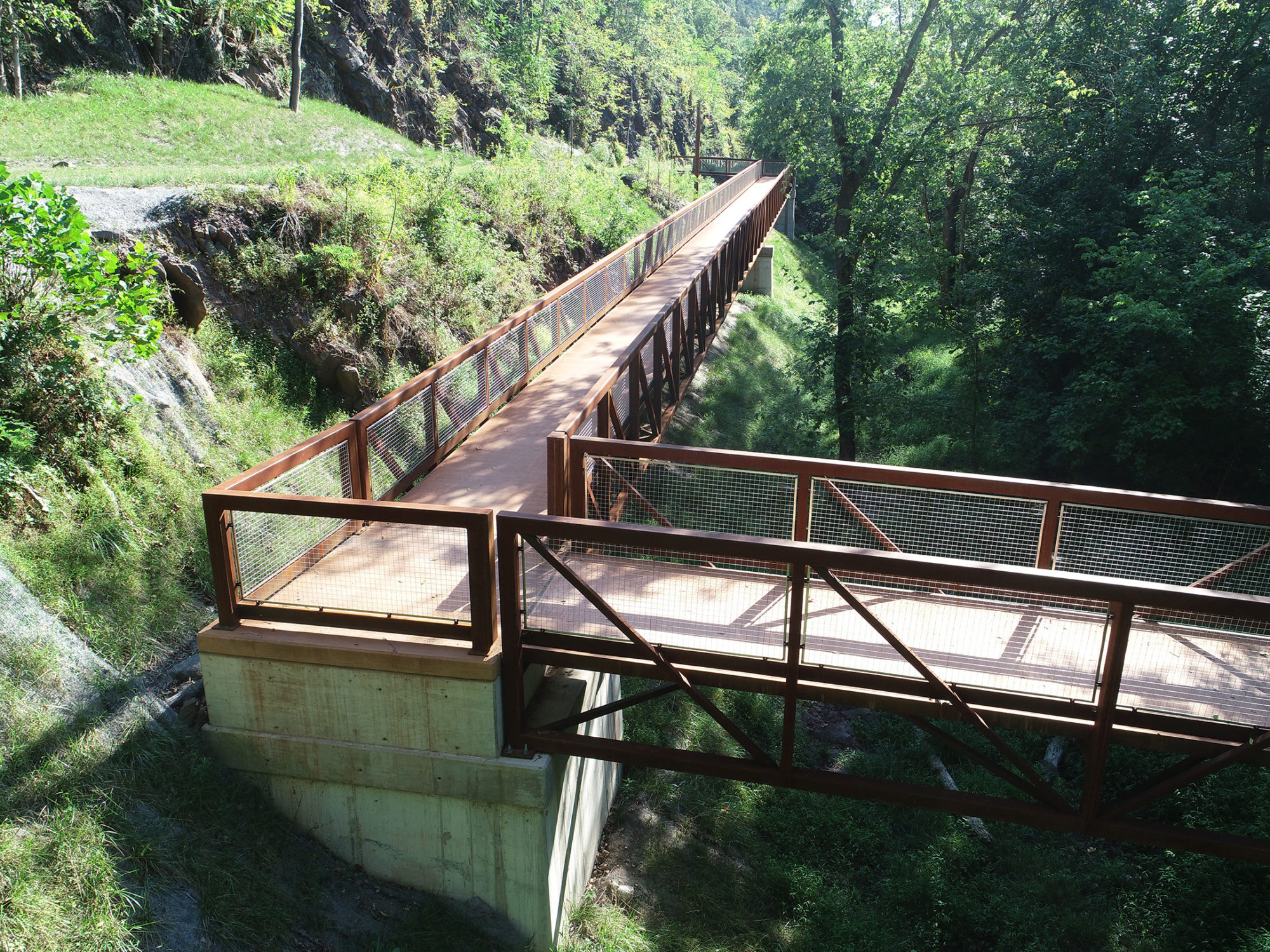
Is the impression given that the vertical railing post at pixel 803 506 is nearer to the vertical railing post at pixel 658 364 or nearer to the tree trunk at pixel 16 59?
the vertical railing post at pixel 658 364

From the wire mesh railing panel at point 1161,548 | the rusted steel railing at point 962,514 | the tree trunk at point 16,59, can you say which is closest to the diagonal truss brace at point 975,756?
the rusted steel railing at point 962,514

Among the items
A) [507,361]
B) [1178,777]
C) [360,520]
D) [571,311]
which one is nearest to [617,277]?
[571,311]

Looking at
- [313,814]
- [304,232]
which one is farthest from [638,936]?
[304,232]

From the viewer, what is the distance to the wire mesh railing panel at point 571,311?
13.0 meters

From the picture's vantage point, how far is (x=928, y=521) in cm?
688

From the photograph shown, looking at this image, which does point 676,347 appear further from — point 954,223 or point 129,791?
point 954,223

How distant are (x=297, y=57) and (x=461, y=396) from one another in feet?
57.4

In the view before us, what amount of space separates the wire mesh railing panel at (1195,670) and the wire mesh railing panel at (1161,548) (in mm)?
365

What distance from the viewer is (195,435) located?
8.40 metres

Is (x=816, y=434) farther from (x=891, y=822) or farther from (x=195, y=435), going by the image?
Result: (x=195, y=435)

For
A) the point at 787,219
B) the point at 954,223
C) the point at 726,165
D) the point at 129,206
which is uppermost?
the point at 726,165

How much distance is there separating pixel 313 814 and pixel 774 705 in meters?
5.90

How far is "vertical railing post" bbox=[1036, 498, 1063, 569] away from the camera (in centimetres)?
627

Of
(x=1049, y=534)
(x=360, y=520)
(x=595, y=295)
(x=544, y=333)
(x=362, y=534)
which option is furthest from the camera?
(x=595, y=295)
